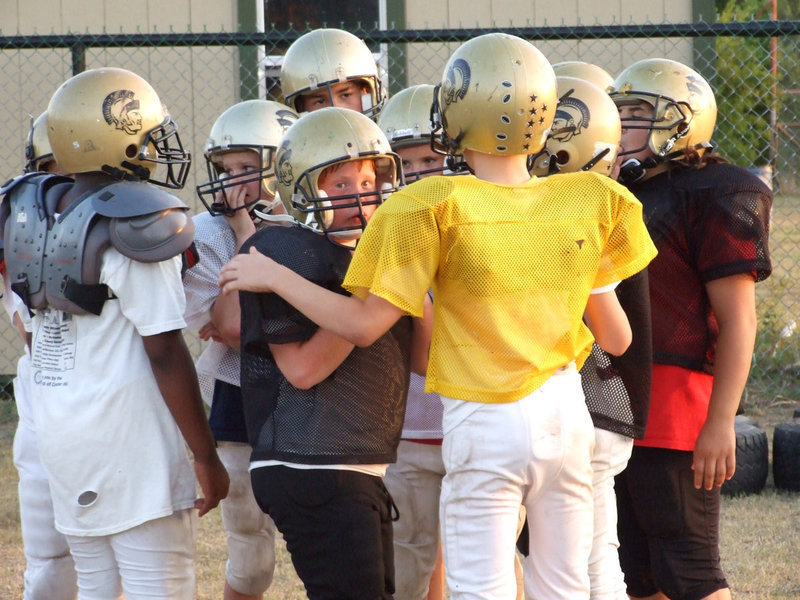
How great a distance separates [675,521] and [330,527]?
1.13 m

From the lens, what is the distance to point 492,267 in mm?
2621

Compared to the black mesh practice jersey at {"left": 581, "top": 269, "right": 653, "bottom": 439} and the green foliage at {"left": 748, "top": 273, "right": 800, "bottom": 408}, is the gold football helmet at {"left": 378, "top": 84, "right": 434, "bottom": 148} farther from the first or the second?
the green foliage at {"left": 748, "top": 273, "right": 800, "bottom": 408}

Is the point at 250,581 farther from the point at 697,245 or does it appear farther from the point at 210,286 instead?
the point at 697,245

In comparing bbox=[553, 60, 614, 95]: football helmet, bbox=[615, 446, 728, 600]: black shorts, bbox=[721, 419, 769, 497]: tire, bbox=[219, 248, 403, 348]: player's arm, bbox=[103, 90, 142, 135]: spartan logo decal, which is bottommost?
bbox=[721, 419, 769, 497]: tire

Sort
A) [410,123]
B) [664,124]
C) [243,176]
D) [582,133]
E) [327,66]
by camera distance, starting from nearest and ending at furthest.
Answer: [582,133] < [664,124] < [243,176] < [410,123] < [327,66]

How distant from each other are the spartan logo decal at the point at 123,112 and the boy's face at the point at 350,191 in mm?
619

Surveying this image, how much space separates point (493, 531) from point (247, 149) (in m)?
1.65

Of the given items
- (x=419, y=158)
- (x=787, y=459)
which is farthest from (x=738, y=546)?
Answer: (x=419, y=158)

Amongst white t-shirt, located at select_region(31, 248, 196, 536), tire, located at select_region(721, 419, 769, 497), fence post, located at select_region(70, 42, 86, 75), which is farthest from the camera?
fence post, located at select_region(70, 42, 86, 75)

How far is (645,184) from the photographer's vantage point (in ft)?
11.3

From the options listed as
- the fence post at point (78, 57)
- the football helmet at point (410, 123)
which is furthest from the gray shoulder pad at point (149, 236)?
the fence post at point (78, 57)

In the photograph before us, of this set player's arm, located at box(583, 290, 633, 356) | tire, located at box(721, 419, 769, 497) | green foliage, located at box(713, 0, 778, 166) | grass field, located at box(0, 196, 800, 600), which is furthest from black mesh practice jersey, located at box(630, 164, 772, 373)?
green foliage, located at box(713, 0, 778, 166)

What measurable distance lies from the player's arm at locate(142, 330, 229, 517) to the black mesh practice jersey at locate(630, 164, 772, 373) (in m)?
1.41

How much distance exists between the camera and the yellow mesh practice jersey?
2604 mm
